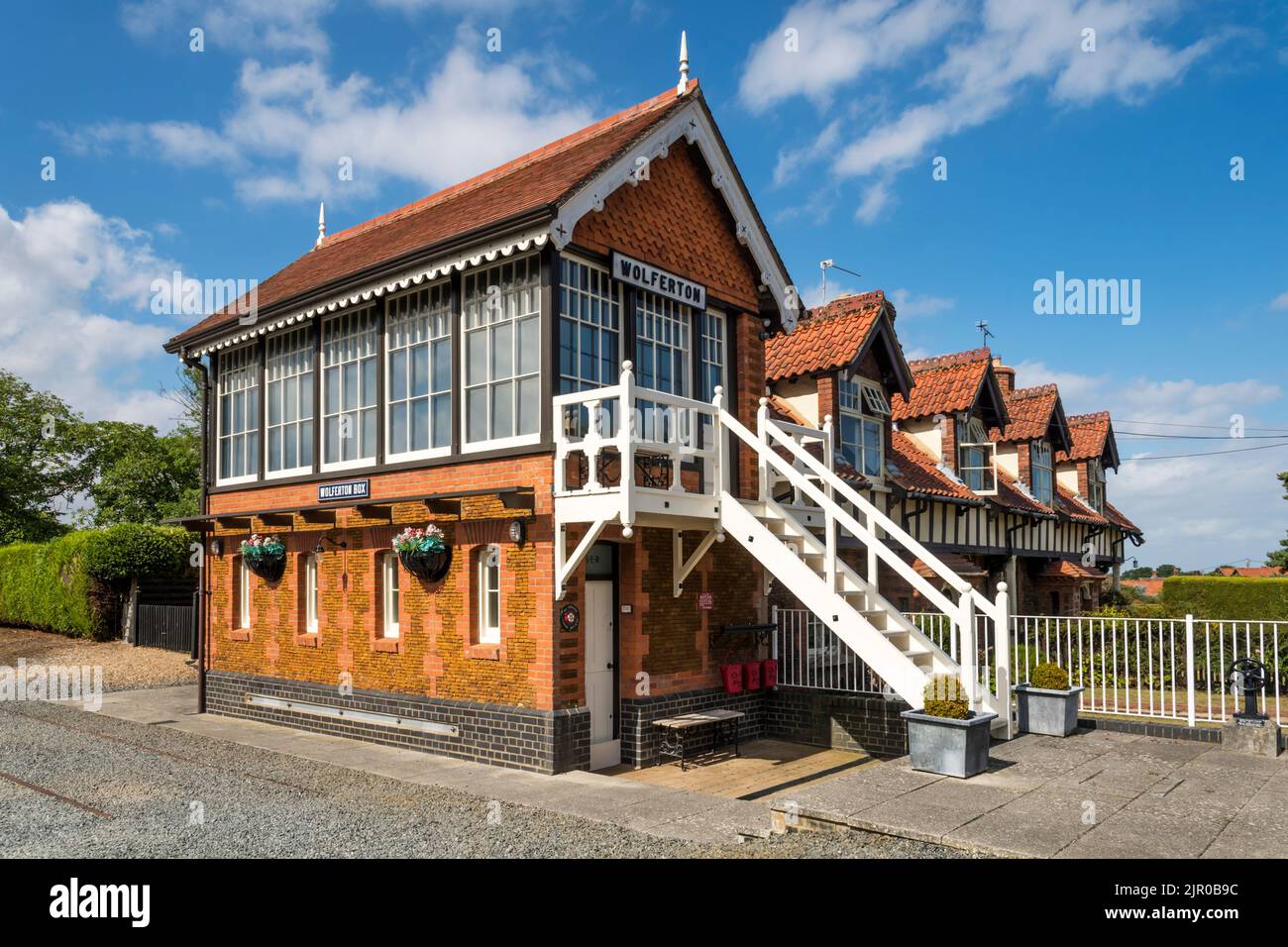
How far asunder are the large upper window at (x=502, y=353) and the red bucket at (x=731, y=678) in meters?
4.36

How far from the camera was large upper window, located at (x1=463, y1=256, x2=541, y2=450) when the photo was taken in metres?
11.7

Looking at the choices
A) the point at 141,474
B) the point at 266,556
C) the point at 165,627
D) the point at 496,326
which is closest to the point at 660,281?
the point at 496,326

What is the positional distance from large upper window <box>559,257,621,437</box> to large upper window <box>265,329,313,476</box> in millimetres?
5431

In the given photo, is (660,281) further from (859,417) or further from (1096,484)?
(1096,484)

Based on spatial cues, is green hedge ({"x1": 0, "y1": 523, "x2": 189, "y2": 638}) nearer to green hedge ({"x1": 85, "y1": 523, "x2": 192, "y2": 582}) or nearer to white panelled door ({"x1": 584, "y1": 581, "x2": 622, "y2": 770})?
green hedge ({"x1": 85, "y1": 523, "x2": 192, "y2": 582})

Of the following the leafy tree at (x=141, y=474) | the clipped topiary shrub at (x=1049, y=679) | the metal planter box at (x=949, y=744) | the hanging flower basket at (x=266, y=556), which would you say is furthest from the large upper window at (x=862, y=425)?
the leafy tree at (x=141, y=474)

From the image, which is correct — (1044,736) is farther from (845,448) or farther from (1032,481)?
(1032,481)

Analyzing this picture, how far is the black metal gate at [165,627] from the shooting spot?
77.4 feet

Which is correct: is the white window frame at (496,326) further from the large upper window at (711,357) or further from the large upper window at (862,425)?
the large upper window at (862,425)

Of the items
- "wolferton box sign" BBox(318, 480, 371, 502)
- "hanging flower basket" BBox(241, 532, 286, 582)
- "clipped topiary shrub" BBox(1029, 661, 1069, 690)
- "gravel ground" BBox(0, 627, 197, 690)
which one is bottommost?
"gravel ground" BBox(0, 627, 197, 690)

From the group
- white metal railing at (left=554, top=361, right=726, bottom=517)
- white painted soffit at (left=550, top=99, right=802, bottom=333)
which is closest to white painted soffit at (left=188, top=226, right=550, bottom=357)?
white painted soffit at (left=550, top=99, right=802, bottom=333)

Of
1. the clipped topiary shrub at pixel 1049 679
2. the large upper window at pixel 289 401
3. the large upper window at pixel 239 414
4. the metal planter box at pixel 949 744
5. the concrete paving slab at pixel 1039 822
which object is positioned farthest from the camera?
the large upper window at pixel 239 414
